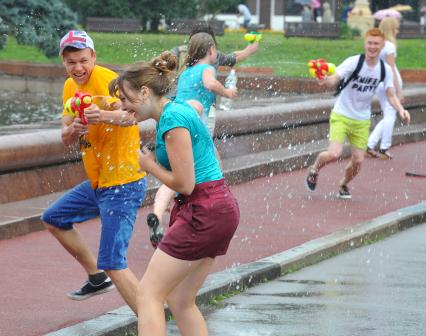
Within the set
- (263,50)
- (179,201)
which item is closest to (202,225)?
(179,201)

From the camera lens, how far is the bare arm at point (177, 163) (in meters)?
5.62

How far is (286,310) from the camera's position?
7766 mm

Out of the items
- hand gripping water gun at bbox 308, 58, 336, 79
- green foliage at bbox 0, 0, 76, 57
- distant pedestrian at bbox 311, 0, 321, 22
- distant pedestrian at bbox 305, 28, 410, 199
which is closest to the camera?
hand gripping water gun at bbox 308, 58, 336, 79

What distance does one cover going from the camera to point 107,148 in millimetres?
6879

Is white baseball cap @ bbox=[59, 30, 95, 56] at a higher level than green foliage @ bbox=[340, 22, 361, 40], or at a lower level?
higher

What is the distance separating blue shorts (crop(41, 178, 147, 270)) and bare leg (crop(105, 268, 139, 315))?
33mm

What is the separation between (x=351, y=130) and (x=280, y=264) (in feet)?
12.8

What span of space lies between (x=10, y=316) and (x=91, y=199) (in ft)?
2.63

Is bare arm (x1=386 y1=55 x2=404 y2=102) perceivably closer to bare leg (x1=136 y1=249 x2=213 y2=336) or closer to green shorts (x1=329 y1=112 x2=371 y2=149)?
green shorts (x1=329 y1=112 x2=371 y2=149)

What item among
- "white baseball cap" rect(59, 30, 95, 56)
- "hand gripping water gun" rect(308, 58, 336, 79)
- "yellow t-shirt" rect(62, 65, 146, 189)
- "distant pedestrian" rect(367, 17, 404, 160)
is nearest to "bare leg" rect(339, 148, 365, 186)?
"hand gripping water gun" rect(308, 58, 336, 79)

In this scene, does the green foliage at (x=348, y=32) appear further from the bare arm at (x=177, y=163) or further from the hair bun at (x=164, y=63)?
the bare arm at (x=177, y=163)

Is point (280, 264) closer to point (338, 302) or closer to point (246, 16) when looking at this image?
point (338, 302)

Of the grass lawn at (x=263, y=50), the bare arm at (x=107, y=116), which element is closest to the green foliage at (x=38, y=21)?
the bare arm at (x=107, y=116)

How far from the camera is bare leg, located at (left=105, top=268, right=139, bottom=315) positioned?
6582mm
